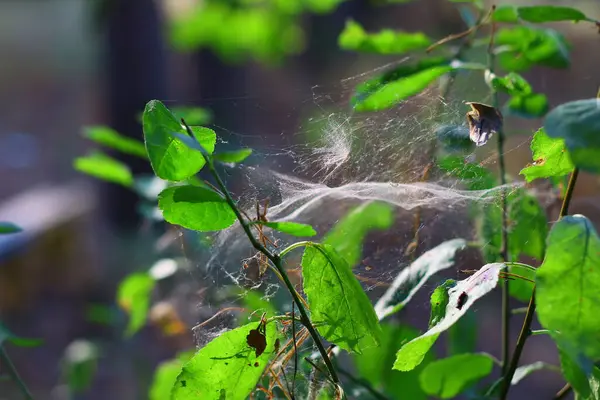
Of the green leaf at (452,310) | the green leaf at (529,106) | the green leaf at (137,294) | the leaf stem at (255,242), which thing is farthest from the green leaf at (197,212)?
the green leaf at (137,294)

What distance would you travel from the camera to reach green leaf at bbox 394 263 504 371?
0.69 metres

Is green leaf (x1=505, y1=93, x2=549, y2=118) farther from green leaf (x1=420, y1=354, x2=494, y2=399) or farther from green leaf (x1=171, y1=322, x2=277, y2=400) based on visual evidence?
green leaf (x1=171, y1=322, x2=277, y2=400)

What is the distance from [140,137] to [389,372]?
389cm

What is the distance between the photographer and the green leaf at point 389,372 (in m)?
1.16

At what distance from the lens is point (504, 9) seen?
3.63 feet

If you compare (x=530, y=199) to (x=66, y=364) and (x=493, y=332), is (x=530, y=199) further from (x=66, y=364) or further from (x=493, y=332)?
(x=493, y=332)

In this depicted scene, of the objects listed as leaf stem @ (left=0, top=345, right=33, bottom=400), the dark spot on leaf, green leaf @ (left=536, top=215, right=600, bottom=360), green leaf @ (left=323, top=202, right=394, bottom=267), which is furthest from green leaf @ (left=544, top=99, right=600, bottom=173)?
leaf stem @ (left=0, top=345, right=33, bottom=400)

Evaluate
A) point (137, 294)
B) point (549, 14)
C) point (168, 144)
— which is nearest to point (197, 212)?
point (168, 144)

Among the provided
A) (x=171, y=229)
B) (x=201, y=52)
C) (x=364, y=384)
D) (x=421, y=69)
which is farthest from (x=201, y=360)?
(x=201, y=52)

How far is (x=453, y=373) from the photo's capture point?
1041mm

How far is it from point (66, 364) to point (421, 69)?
1363mm

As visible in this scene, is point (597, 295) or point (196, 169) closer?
point (597, 295)

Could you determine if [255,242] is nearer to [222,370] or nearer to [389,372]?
[222,370]

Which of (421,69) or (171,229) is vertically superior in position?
(421,69)
